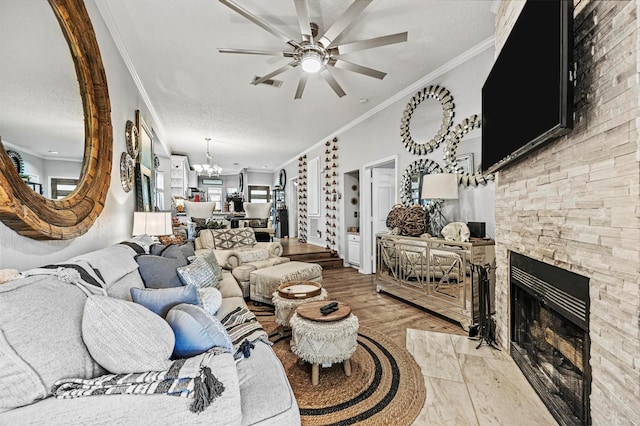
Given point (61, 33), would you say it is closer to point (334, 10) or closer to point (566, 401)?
A: point (334, 10)

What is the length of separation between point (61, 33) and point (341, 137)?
14.7 ft

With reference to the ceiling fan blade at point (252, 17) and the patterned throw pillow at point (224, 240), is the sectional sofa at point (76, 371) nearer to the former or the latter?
the ceiling fan blade at point (252, 17)

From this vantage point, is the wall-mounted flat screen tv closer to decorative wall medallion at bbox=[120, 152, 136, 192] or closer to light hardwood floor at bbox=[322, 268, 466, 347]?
light hardwood floor at bbox=[322, 268, 466, 347]

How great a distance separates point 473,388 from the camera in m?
1.70

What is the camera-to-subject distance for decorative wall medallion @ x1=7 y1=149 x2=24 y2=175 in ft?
3.84

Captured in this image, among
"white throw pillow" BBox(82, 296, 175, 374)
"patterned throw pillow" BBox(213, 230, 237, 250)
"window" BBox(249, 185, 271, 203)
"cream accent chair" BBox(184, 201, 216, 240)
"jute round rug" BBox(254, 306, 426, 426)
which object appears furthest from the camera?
"window" BBox(249, 185, 271, 203)

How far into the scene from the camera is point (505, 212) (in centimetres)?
205

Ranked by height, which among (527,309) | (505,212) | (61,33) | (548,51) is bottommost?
(527,309)

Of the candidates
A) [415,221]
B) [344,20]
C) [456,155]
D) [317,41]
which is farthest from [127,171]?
[456,155]

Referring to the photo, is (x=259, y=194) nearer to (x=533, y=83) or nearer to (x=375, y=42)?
(x=375, y=42)

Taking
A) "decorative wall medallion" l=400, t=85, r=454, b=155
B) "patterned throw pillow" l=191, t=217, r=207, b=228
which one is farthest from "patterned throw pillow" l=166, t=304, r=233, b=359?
"patterned throw pillow" l=191, t=217, r=207, b=228

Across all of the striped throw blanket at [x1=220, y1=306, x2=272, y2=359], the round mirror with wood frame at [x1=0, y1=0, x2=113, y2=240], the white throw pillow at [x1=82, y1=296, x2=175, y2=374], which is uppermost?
the round mirror with wood frame at [x1=0, y1=0, x2=113, y2=240]

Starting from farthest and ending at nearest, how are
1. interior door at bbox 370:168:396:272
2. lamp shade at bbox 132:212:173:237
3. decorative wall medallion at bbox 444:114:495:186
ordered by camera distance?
interior door at bbox 370:168:396:272 < decorative wall medallion at bbox 444:114:495:186 < lamp shade at bbox 132:212:173:237

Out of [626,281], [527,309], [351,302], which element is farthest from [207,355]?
Answer: [351,302]
